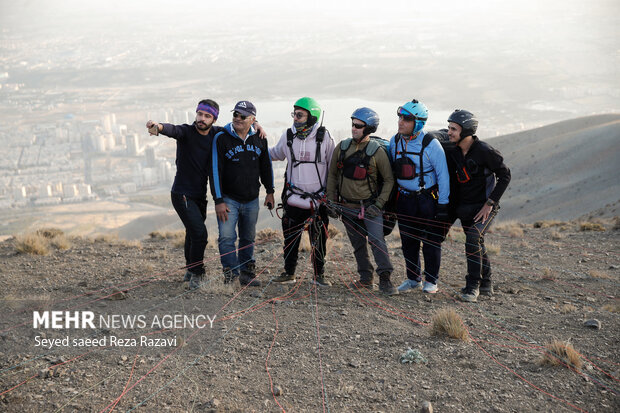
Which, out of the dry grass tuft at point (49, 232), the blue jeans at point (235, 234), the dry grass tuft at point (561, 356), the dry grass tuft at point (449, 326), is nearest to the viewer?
the dry grass tuft at point (561, 356)

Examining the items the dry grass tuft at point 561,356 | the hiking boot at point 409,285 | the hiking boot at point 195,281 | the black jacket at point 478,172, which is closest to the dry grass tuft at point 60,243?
the hiking boot at point 195,281

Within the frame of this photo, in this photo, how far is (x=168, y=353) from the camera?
4.70 m

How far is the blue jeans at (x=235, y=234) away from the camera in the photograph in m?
6.39

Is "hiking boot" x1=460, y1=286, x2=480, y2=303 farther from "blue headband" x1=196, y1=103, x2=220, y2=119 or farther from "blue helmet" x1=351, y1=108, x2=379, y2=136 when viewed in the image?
"blue headband" x1=196, y1=103, x2=220, y2=119

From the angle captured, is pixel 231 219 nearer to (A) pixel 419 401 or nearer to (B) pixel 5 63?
(A) pixel 419 401

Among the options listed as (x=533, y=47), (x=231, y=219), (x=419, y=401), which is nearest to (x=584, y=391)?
(x=419, y=401)

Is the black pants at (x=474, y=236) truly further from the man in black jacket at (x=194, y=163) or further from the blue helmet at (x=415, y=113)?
the man in black jacket at (x=194, y=163)

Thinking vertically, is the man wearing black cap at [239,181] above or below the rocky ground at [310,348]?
above

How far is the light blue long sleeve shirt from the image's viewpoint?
5.96 m

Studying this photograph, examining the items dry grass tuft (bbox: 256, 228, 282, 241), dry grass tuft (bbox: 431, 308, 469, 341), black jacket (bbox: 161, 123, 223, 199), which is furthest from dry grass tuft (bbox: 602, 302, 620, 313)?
dry grass tuft (bbox: 256, 228, 282, 241)

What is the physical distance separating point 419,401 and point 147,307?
321cm

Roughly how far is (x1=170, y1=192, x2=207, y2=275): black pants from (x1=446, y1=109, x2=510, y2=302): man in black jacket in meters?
3.06

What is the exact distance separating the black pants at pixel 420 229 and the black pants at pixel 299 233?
37.8 inches

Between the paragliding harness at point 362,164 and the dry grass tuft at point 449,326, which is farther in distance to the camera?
the paragliding harness at point 362,164
